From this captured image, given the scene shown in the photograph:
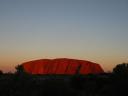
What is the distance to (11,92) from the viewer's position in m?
36.9

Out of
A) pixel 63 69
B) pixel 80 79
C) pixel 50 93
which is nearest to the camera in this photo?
pixel 50 93

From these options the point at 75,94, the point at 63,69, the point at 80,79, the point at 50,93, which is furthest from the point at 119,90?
the point at 63,69

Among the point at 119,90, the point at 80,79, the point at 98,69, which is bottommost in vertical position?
the point at 98,69

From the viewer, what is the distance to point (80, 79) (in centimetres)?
6694

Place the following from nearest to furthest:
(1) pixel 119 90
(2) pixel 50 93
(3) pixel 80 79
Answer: (2) pixel 50 93
(1) pixel 119 90
(3) pixel 80 79

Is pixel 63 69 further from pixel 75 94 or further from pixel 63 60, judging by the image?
pixel 75 94

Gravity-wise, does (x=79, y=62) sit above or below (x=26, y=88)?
below

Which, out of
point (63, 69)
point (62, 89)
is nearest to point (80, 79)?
point (62, 89)

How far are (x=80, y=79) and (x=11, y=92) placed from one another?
102 ft

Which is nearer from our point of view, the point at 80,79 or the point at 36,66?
the point at 80,79

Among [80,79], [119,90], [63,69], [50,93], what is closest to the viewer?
[50,93]

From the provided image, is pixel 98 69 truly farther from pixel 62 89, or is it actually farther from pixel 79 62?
pixel 62 89

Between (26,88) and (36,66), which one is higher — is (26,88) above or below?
above

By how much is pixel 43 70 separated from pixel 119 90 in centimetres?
9586
